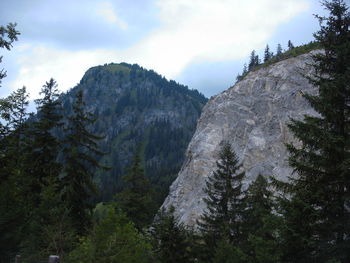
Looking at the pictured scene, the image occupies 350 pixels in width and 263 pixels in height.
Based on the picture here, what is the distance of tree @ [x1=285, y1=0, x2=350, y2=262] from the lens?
973 centimetres

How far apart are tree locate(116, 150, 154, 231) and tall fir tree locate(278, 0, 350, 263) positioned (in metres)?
16.9

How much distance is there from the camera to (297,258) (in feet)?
33.1

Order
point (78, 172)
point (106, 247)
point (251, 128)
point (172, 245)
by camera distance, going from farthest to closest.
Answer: point (251, 128)
point (78, 172)
point (172, 245)
point (106, 247)

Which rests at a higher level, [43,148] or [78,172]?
[43,148]

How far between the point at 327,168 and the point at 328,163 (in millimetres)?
168

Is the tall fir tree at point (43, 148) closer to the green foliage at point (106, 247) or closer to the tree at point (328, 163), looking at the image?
the green foliage at point (106, 247)

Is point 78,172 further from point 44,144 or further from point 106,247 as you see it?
point 106,247

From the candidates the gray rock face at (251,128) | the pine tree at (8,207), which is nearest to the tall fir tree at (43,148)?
the pine tree at (8,207)

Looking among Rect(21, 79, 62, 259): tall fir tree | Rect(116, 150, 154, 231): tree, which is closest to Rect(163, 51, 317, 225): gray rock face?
Rect(116, 150, 154, 231): tree

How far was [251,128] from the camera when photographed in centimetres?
5041

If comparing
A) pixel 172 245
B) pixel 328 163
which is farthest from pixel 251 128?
pixel 328 163

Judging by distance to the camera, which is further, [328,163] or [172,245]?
[172,245]

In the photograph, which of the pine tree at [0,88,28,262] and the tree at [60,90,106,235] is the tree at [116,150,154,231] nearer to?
the tree at [60,90,106,235]

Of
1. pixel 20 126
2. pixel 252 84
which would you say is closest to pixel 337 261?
pixel 20 126
